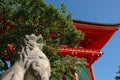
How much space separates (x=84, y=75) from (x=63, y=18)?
6.56m

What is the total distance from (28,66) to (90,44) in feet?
40.5

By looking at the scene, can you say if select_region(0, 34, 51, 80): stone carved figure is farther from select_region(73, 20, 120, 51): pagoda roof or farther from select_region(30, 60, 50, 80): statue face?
select_region(73, 20, 120, 51): pagoda roof

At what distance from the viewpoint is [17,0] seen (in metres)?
7.58

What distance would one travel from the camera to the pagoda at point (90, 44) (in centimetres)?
1349

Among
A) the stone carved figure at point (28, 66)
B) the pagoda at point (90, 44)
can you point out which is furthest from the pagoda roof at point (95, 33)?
the stone carved figure at point (28, 66)

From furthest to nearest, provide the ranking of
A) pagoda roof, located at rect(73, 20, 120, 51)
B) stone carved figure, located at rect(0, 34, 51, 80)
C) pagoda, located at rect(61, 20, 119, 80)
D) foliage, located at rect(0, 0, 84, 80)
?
1. pagoda roof, located at rect(73, 20, 120, 51)
2. pagoda, located at rect(61, 20, 119, 80)
3. foliage, located at rect(0, 0, 84, 80)
4. stone carved figure, located at rect(0, 34, 51, 80)

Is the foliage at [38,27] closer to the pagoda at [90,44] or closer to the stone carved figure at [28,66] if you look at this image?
the stone carved figure at [28,66]

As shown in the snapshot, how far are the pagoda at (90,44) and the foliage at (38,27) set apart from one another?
5.21 m

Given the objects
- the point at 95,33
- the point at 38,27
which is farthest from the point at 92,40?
the point at 38,27

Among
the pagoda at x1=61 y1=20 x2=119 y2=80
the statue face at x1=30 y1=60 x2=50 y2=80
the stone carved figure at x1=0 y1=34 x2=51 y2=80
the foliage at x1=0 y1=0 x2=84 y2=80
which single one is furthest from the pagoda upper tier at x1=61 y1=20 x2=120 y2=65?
the statue face at x1=30 y1=60 x2=50 y2=80

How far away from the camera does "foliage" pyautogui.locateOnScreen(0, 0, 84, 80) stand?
737 centimetres

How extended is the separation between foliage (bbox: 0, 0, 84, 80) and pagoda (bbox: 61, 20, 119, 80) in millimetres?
5209

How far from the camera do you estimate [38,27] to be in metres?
7.39

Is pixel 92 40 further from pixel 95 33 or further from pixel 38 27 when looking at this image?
pixel 38 27
